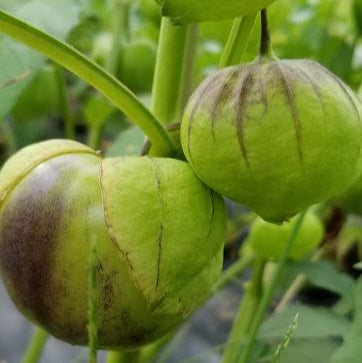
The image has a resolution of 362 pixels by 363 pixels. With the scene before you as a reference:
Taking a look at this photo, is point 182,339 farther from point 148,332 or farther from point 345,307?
point 148,332

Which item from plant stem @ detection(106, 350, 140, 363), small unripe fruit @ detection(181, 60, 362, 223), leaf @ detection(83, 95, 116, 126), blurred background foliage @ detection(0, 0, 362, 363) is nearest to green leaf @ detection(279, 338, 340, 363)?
blurred background foliage @ detection(0, 0, 362, 363)

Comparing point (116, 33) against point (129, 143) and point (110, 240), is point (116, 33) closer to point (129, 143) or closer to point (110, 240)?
point (129, 143)

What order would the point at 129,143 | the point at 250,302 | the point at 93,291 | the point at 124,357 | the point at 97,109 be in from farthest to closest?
the point at 97,109
the point at 250,302
the point at 129,143
the point at 124,357
the point at 93,291

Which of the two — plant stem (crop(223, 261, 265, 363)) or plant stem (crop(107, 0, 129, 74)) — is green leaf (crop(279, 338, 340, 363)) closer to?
plant stem (crop(223, 261, 265, 363))

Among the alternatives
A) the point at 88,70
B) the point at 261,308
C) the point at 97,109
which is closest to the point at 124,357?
the point at 261,308

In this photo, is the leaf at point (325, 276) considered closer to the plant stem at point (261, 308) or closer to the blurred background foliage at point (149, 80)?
the blurred background foliage at point (149, 80)

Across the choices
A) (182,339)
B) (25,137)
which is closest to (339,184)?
(182,339)
